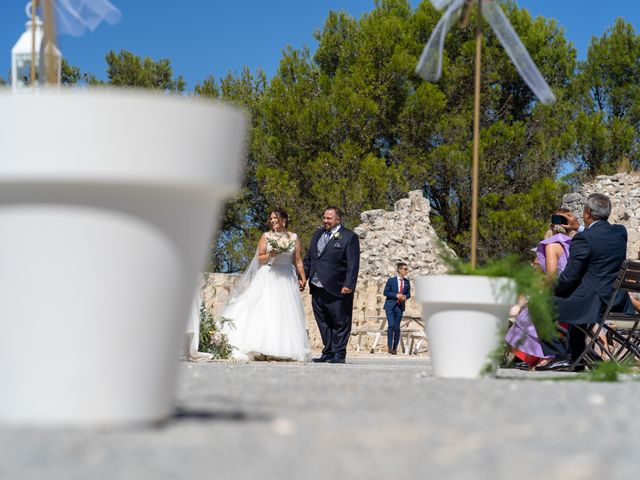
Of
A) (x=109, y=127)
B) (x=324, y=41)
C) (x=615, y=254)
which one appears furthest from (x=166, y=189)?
(x=324, y=41)

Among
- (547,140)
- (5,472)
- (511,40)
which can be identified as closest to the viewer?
(5,472)

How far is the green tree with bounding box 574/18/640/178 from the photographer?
28953 millimetres

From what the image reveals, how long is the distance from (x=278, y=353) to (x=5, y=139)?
357 inches

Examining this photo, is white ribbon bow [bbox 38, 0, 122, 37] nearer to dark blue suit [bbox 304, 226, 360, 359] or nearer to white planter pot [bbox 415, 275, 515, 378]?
white planter pot [bbox 415, 275, 515, 378]

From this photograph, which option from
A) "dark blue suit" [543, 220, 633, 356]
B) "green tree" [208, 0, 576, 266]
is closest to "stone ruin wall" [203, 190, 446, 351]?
"green tree" [208, 0, 576, 266]

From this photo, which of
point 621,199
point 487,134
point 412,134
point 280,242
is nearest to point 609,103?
point 487,134

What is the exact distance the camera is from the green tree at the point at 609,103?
A: 2895 centimetres

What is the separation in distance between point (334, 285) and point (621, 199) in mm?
13392

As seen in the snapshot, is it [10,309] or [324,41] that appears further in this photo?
[324,41]

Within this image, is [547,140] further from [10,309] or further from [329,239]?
[10,309]

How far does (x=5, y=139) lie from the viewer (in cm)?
286

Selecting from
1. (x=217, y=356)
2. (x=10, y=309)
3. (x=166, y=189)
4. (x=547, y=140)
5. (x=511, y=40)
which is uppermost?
(x=547, y=140)

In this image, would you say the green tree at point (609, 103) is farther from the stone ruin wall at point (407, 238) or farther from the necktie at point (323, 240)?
the necktie at point (323, 240)

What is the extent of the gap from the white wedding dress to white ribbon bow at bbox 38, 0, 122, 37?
220 inches
